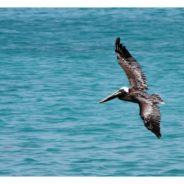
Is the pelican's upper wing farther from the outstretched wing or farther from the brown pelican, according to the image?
the outstretched wing

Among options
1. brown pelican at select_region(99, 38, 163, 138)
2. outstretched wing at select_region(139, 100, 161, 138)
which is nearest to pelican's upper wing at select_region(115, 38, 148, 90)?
brown pelican at select_region(99, 38, 163, 138)

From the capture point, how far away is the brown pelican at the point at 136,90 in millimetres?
4699

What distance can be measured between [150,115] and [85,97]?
0.40 meters

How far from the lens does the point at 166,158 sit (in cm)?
488

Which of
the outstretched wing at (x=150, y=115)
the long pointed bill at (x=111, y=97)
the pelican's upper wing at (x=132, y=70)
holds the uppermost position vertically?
the pelican's upper wing at (x=132, y=70)

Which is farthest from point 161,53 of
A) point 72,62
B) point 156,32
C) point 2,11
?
point 2,11

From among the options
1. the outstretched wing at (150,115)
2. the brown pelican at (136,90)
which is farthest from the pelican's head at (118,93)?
the outstretched wing at (150,115)

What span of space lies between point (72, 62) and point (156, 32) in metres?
0.45

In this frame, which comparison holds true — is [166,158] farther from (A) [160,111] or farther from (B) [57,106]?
(B) [57,106]

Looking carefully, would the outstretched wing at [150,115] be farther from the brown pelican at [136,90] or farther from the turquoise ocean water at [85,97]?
Answer: the turquoise ocean water at [85,97]

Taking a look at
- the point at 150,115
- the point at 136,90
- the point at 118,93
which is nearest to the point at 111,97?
the point at 118,93

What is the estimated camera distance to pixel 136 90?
15.6ft
